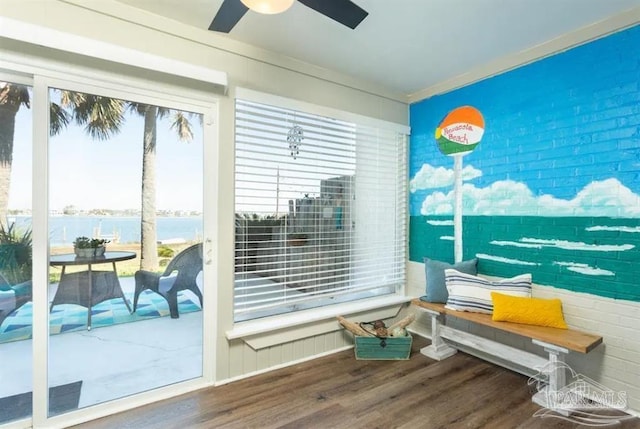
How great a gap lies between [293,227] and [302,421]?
1.44 meters

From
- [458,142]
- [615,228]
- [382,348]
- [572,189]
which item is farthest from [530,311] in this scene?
[458,142]

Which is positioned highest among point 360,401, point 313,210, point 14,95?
point 14,95

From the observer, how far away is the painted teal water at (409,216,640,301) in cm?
210

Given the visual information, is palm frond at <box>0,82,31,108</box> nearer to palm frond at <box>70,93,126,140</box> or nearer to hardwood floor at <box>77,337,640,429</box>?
palm frond at <box>70,93,126,140</box>

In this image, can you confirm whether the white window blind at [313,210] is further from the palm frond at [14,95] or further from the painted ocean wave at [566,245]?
the palm frond at [14,95]

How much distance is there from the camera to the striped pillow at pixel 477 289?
2520 millimetres

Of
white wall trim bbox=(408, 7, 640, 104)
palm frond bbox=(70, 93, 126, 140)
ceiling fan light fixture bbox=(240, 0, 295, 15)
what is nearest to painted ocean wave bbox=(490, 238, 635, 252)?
white wall trim bbox=(408, 7, 640, 104)

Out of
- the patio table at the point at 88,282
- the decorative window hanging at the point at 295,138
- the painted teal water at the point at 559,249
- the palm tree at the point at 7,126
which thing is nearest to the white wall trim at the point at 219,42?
the decorative window hanging at the point at 295,138

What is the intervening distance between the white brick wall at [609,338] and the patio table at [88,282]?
318 centimetres

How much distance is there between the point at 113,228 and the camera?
2.07 m

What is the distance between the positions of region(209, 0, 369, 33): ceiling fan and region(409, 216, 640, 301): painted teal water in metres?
2.06

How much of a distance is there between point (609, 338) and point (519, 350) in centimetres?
56

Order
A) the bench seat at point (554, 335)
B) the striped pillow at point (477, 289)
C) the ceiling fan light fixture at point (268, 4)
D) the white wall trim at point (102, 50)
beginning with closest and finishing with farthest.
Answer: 1. the ceiling fan light fixture at point (268, 4)
2. the white wall trim at point (102, 50)
3. the bench seat at point (554, 335)
4. the striped pillow at point (477, 289)

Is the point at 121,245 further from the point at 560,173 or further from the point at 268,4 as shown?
the point at 560,173
